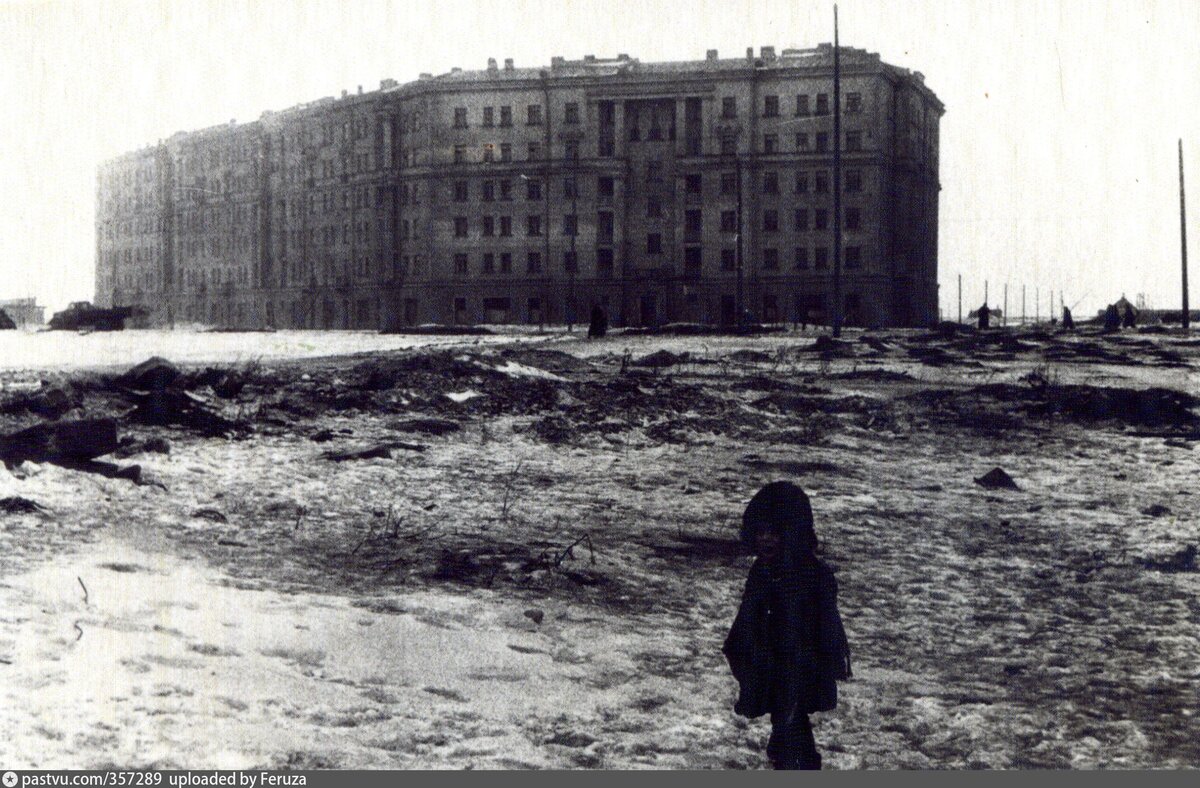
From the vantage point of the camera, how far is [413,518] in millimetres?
8641

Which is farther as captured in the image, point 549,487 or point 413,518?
point 549,487

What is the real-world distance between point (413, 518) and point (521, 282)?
6734cm

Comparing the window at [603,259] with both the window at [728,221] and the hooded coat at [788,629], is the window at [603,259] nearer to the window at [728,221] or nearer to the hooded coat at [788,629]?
the window at [728,221]

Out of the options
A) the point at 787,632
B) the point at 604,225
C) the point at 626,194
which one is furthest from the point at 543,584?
the point at 626,194

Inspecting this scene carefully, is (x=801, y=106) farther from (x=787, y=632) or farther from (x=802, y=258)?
(x=787, y=632)

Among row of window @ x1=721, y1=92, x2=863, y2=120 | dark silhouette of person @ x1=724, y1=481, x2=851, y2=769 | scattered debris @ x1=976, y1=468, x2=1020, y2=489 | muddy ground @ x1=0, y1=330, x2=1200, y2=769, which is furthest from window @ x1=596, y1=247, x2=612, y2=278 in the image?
dark silhouette of person @ x1=724, y1=481, x2=851, y2=769

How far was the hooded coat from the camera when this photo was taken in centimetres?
387

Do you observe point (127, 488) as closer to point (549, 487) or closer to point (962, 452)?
point (549, 487)

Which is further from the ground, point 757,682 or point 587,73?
point 587,73

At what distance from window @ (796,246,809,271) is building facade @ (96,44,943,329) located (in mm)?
132

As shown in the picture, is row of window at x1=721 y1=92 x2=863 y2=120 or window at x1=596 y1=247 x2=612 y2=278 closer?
row of window at x1=721 y1=92 x2=863 y2=120

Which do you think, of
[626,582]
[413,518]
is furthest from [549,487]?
[626,582]

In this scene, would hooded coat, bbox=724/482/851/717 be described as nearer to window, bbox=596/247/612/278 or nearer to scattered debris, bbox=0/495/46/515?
scattered debris, bbox=0/495/46/515

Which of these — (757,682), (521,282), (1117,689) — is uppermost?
(521,282)
